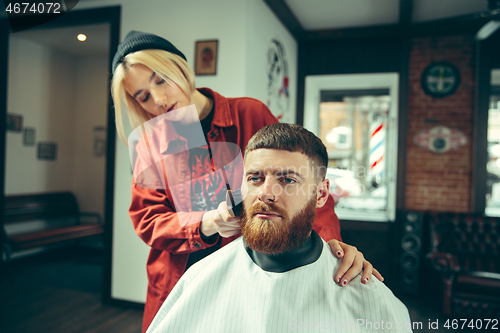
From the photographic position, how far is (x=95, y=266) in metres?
4.11

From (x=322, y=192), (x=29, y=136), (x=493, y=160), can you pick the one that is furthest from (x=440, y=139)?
(x=29, y=136)

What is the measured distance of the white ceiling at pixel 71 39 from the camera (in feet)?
11.8

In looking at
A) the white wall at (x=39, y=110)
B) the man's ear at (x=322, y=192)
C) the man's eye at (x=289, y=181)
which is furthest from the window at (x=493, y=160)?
the white wall at (x=39, y=110)

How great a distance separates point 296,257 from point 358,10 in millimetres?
2375

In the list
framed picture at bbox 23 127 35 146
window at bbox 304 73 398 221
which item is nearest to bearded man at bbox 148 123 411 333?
window at bbox 304 73 398 221

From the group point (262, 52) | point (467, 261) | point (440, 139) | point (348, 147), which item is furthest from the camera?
point (440, 139)

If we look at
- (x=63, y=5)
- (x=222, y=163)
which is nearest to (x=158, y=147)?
(x=222, y=163)

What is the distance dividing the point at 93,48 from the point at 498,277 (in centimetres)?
527

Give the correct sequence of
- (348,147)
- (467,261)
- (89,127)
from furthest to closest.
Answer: (89,127) < (467,261) < (348,147)

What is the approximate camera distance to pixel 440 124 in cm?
375

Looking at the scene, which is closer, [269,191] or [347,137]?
[269,191]

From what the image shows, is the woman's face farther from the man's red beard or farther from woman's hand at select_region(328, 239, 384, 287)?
woman's hand at select_region(328, 239, 384, 287)

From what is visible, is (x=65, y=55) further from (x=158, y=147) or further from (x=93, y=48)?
(x=158, y=147)

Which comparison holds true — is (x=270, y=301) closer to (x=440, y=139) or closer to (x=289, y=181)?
(x=289, y=181)
